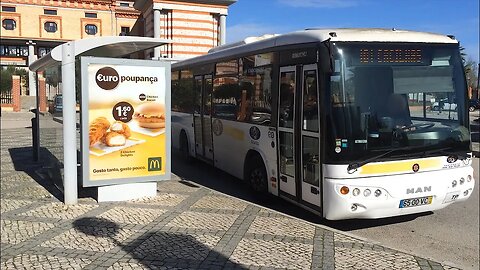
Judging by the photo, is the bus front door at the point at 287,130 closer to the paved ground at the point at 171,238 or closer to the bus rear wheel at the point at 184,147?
the paved ground at the point at 171,238

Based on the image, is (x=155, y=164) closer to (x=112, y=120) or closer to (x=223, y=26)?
(x=112, y=120)

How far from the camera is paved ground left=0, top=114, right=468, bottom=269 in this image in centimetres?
482

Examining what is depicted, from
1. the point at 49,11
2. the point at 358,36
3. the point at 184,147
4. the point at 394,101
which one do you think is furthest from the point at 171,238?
the point at 49,11

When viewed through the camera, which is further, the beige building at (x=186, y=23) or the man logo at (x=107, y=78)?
the beige building at (x=186, y=23)

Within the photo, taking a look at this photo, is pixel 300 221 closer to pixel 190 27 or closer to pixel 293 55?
pixel 293 55

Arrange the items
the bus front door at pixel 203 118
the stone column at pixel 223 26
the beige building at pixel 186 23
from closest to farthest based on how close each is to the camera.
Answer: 1. the bus front door at pixel 203 118
2. the beige building at pixel 186 23
3. the stone column at pixel 223 26

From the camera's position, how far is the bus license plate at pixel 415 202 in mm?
6012

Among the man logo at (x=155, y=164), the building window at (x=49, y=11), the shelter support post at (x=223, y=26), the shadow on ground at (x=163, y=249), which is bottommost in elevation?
the shadow on ground at (x=163, y=249)

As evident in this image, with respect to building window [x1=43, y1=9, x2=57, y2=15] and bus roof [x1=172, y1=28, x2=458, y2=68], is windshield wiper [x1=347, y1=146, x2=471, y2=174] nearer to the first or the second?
bus roof [x1=172, y1=28, x2=458, y2=68]

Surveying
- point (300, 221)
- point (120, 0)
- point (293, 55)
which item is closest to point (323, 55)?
point (293, 55)

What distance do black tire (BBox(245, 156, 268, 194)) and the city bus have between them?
673 mm

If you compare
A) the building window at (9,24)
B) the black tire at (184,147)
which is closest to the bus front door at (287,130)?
the black tire at (184,147)

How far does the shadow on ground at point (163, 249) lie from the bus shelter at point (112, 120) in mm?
1320

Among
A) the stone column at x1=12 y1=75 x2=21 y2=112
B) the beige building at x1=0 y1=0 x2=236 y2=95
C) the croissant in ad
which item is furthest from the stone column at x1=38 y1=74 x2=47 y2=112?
the beige building at x1=0 y1=0 x2=236 y2=95
